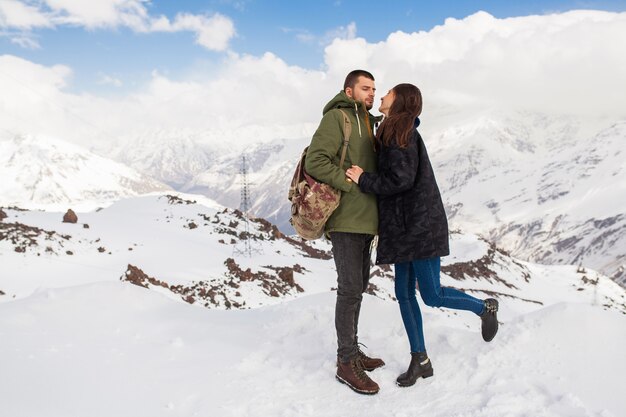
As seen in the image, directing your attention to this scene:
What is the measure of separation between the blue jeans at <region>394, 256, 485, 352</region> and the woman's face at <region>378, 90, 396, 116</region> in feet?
5.74

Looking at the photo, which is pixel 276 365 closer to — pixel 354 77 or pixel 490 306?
pixel 490 306

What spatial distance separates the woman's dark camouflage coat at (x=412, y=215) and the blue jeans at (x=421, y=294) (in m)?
0.21

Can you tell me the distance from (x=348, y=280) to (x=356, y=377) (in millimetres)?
1094

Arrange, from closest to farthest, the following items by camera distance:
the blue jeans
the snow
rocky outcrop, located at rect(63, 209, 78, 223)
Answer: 1. the snow
2. the blue jeans
3. rocky outcrop, located at rect(63, 209, 78, 223)

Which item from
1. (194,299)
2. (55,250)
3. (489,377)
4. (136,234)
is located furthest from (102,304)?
(136,234)

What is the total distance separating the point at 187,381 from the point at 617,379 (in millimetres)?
4530

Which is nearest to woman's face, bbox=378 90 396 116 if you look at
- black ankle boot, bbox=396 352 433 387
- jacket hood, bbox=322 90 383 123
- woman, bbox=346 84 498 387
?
woman, bbox=346 84 498 387

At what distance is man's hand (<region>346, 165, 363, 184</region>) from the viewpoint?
4750mm

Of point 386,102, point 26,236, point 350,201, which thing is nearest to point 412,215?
point 350,201

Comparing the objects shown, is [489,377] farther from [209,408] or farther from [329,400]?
[209,408]

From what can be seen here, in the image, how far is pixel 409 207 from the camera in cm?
485

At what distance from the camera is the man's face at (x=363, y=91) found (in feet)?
16.5

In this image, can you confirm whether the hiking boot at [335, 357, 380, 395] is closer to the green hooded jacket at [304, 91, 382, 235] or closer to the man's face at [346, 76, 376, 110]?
the green hooded jacket at [304, 91, 382, 235]

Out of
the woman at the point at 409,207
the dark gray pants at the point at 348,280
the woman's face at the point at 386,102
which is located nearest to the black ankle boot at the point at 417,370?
the woman at the point at 409,207
